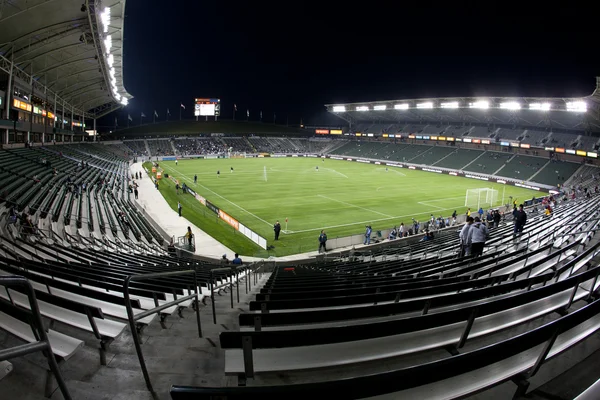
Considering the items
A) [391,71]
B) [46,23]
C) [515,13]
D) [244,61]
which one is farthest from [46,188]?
[244,61]

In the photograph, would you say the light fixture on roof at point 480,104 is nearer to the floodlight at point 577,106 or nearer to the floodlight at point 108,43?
the floodlight at point 577,106

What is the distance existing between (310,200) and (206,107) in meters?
91.4

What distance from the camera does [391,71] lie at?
9988 centimetres

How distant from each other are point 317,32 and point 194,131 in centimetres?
5080

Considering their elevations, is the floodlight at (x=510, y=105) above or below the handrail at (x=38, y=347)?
above

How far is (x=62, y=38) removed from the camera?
109 ft

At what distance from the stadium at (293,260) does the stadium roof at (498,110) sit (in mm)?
514

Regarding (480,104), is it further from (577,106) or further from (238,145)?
(238,145)

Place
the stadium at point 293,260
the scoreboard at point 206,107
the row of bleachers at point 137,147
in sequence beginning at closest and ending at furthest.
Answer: the stadium at point 293,260, the row of bleachers at point 137,147, the scoreboard at point 206,107

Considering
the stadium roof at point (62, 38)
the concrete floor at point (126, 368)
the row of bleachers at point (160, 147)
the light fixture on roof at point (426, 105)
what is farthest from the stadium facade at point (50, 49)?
the light fixture on roof at point (426, 105)

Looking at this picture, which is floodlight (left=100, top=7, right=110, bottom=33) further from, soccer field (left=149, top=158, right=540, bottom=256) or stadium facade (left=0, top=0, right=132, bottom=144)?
soccer field (left=149, top=158, right=540, bottom=256)

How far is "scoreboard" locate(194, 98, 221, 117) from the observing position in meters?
120

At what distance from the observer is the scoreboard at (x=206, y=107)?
4722 inches

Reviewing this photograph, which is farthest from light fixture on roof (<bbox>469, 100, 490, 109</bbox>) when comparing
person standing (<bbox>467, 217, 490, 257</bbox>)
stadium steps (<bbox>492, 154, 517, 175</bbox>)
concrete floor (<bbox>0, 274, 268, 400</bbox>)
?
concrete floor (<bbox>0, 274, 268, 400</bbox>)
